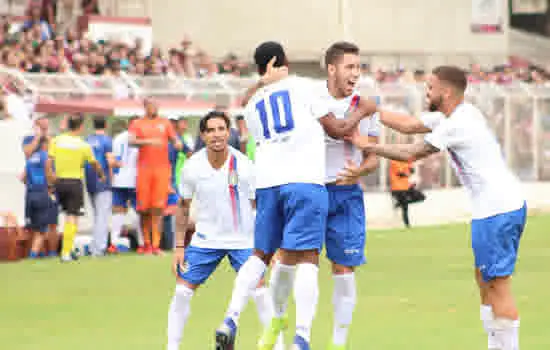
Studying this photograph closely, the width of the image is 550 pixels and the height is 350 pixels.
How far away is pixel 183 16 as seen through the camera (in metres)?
44.9

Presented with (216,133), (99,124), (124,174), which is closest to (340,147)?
(216,133)

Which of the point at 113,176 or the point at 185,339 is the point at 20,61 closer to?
the point at 113,176

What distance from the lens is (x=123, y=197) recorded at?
20562mm

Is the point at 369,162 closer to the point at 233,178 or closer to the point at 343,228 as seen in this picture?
the point at 343,228

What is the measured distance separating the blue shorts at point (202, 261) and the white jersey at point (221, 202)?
4 centimetres

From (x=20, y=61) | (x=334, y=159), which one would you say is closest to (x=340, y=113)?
(x=334, y=159)

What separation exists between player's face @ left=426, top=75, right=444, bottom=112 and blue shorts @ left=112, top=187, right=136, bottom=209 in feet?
39.6

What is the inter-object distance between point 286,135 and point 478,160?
134 cm

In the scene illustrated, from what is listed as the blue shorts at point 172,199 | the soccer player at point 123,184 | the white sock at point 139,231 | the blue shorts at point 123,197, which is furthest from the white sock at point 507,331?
the blue shorts at point 172,199

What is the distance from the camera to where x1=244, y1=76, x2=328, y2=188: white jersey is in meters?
9.13

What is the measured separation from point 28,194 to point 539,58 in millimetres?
35939

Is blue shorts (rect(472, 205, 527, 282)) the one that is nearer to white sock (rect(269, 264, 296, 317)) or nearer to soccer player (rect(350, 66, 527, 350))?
soccer player (rect(350, 66, 527, 350))

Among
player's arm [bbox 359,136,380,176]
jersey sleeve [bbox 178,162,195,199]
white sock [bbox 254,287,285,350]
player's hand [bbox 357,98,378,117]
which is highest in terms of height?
player's hand [bbox 357,98,378,117]

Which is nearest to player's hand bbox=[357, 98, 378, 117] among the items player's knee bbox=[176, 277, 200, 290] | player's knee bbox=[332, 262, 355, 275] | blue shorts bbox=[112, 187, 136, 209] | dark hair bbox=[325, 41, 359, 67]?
dark hair bbox=[325, 41, 359, 67]
